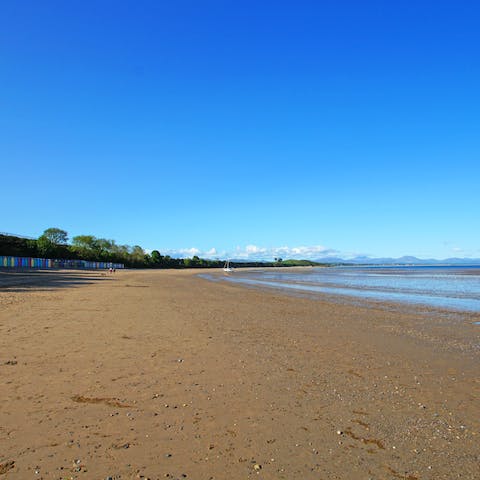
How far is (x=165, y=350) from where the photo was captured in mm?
9102

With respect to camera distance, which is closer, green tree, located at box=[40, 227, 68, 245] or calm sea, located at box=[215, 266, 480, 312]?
calm sea, located at box=[215, 266, 480, 312]

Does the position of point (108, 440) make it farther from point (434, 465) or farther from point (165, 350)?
point (165, 350)

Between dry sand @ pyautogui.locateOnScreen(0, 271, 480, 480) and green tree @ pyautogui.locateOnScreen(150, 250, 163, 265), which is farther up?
green tree @ pyautogui.locateOnScreen(150, 250, 163, 265)

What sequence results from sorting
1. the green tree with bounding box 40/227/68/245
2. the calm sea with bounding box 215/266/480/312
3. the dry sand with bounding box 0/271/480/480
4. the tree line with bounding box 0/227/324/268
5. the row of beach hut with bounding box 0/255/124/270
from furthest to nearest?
the green tree with bounding box 40/227/68/245, the tree line with bounding box 0/227/324/268, the row of beach hut with bounding box 0/255/124/270, the calm sea with bounding box 215/266/480/312, the dry sand with bounding box 0/271/480/480

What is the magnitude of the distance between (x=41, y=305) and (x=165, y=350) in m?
10.5

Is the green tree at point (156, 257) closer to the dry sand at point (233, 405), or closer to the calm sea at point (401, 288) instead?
the calm sea at point (401, 288)

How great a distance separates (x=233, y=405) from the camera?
5.70 m

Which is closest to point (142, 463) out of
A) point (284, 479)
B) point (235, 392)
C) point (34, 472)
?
point (34, 472)

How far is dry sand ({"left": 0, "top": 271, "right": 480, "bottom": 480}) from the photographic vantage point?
4090mm

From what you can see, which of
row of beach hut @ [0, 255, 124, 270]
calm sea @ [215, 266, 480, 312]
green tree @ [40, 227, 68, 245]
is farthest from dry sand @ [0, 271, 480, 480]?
green tree @ [40, 227, 68, 245]

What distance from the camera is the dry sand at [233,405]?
4.09 metres

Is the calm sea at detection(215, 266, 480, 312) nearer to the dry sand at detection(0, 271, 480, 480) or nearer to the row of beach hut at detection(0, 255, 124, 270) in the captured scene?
the dry sand at detection(0, 271, 480, 480)

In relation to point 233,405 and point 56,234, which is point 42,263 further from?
point 233,405

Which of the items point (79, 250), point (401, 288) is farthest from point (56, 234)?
point (401, 288)
